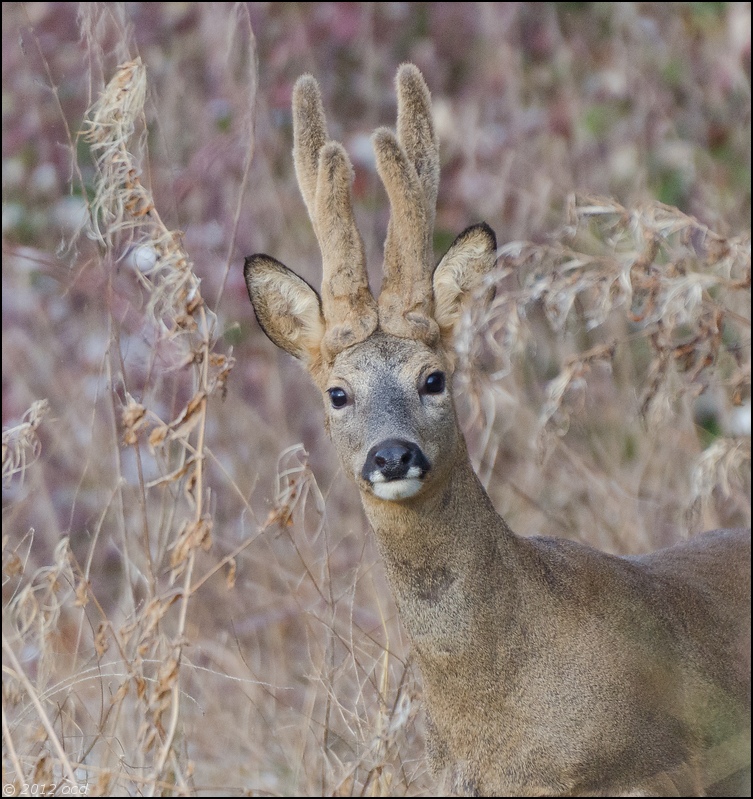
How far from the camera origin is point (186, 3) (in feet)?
24.9

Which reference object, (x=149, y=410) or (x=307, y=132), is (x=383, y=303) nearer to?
(x=307, y=132)

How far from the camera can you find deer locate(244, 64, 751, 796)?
10.6 feet

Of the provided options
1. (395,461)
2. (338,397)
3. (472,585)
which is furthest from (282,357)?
(395,461)

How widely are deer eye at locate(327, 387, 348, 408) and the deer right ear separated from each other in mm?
229

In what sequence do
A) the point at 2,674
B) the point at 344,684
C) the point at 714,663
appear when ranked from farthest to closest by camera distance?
Result: the point at 344,684 < the point at 2,674 < the point at 714,663

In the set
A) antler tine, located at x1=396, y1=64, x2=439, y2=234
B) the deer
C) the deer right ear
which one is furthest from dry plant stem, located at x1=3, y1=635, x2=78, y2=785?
antler tine, located at x1=396, y1=64, x2=439, y2=234

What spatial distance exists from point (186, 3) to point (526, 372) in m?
2.91

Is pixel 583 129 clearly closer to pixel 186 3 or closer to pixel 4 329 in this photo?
pixel 186 3

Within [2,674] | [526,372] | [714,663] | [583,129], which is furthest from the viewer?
[583,129]

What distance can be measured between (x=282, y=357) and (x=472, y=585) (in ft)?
14.3

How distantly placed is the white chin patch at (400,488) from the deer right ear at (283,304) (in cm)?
70

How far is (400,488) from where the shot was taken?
3174 millimetres

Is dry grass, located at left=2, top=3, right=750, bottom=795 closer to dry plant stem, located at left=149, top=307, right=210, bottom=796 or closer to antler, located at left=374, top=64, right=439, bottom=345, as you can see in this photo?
dry plant stem, located at left=149, top=307, right=210, bottom=796

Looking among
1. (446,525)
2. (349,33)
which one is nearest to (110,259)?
(446,525)
